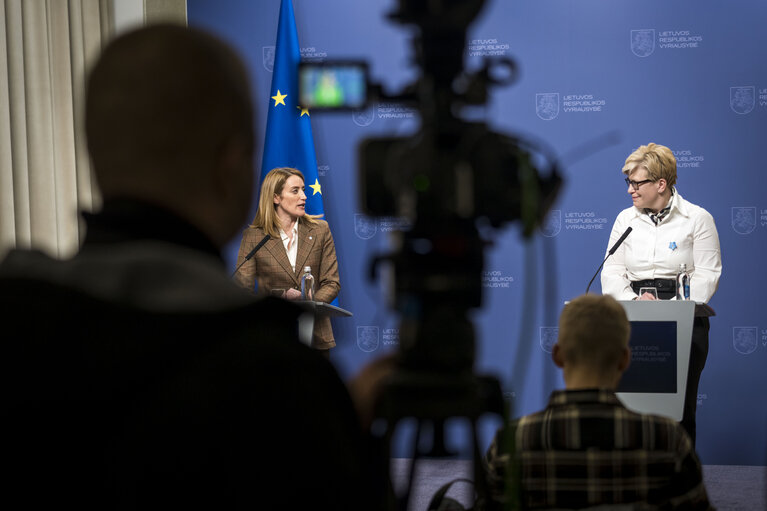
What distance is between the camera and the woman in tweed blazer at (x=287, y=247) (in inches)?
184

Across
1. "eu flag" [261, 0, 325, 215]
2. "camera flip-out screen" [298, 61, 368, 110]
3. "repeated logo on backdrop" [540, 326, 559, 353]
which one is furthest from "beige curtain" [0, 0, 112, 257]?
"camera flip-out screen" [298, 61, 368, 110]

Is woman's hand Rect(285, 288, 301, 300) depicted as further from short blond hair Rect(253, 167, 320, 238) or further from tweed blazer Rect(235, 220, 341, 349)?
short blond hair Rect(253, 167, 320, 238)

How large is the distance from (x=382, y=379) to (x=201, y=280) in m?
0.26

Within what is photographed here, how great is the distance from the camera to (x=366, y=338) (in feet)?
18.8

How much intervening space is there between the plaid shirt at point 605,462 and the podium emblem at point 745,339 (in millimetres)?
3861

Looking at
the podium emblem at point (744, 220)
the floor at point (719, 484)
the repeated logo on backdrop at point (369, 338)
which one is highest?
the podium emblem at point (744, 220)

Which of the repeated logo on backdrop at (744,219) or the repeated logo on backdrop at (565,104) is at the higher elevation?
the repeated logo on backdrop at (565,104)

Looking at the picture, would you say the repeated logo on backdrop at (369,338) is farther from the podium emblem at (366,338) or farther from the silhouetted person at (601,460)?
the silhouetted person at (601,460)

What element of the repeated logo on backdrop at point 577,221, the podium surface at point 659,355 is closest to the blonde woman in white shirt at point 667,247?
the podium surface at point 659,355

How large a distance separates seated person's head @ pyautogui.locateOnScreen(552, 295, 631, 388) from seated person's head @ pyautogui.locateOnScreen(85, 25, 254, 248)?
1.35m

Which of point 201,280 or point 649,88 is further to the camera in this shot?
point 649,88

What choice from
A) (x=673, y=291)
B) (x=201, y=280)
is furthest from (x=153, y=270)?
(x=673, y=291)

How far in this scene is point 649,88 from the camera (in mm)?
5316

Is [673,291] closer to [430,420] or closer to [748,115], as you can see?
[748,115]
